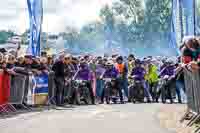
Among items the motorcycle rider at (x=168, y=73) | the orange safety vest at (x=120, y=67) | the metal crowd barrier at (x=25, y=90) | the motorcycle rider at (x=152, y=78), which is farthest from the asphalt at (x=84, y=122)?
the motorcycle rider at (x=152, y=78)

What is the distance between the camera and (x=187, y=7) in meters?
23.2

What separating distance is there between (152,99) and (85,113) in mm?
8221

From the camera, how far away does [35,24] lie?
26203mm

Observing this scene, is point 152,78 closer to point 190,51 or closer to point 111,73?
point 111,73

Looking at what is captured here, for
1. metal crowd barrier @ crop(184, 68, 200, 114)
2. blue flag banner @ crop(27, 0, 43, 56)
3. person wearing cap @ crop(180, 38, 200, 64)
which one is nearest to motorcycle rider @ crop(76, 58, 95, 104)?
blue flag banner @ crop(27, 0, 43, 56)

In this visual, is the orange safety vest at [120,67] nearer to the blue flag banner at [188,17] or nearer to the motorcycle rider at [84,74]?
the motorcycle rider at [84,74]

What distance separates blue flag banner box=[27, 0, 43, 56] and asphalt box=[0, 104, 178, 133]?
8441 millimetres

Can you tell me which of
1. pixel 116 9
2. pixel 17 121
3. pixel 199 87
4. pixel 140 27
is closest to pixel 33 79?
pixel 17 121

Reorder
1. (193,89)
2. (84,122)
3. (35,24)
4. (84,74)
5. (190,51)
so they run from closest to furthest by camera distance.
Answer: (193,89), (190,51), (84,122), (84,74), (35,24)

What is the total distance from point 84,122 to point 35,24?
1223 cm

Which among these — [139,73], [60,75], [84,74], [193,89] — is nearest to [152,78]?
[139,73]

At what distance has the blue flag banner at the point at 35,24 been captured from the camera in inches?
1020

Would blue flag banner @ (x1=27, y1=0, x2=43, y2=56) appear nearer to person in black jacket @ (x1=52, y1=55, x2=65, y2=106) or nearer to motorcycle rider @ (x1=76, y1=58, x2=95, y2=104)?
motorcycle rider @ (x1=76, y1=58, x2=95, y2=104)

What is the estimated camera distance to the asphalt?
42.4 ft
